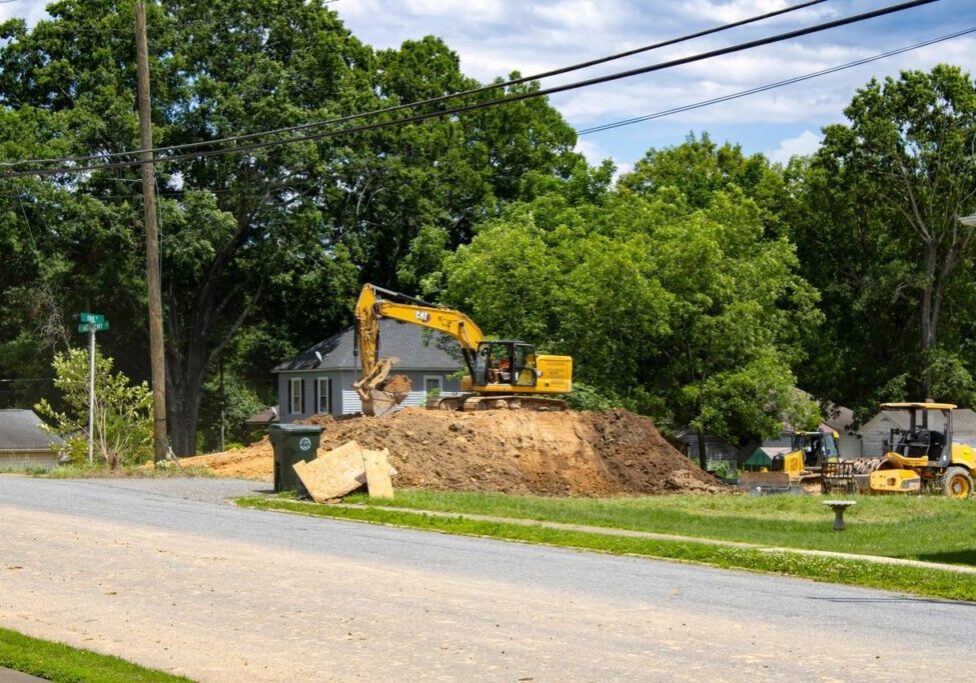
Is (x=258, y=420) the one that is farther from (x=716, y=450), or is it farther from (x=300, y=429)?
(x=300, y=429)

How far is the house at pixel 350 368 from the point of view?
191ft

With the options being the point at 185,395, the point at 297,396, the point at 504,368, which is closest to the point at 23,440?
the point at 185,395

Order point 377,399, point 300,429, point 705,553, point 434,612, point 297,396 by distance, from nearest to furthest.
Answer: point 434,612
point 705,553
point 300,429
point 377,399
point 297,396

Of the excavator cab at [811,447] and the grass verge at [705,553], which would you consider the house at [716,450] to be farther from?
the grass verge at [705,553]

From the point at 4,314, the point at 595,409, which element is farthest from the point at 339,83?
the point at 595,409

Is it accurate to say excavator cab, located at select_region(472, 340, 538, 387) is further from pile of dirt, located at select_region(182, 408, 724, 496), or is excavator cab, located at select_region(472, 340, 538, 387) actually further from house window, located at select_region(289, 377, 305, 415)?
house window, located at select_region(289, 377, 305, 415)

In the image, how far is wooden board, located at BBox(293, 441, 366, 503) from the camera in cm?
2475

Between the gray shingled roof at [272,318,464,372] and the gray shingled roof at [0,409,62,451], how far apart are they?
38.9 ft

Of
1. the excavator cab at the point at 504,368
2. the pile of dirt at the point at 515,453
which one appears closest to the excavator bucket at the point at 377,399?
the pile of dirt at the point at 515,453

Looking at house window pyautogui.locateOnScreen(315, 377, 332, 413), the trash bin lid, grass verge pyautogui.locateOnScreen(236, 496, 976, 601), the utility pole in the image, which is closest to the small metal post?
the utility pole

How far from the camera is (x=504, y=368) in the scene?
1441 inches

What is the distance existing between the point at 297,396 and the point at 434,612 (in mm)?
50603

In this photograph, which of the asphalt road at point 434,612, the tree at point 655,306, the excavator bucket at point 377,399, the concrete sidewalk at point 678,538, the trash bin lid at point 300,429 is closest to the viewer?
the asphalt road at point 434,612

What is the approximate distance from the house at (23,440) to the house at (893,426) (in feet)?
119
